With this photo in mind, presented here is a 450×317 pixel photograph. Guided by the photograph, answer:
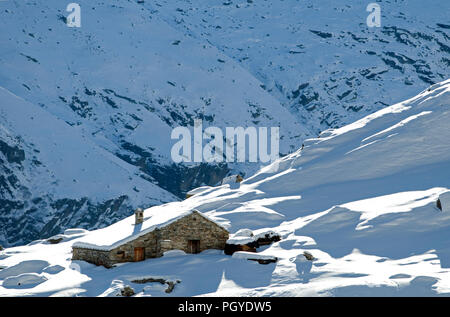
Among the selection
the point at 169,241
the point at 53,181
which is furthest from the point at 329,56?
the point at 169,241

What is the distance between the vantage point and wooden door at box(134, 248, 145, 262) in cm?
4009

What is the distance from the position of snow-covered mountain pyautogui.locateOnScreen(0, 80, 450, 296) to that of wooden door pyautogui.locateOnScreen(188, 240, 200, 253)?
80 centimetres

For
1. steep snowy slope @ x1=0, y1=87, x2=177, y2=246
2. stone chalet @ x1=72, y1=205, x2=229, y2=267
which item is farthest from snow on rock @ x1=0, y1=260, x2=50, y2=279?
steep snowy slope @ x1=0, y1=87, x2=177, y2=246

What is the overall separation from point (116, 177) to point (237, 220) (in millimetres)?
48291

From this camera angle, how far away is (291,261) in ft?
119

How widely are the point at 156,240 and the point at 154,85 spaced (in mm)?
101857

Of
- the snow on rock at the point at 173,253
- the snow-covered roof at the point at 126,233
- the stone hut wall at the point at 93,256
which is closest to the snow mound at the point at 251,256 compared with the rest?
the snow on rock at the point at 173,253

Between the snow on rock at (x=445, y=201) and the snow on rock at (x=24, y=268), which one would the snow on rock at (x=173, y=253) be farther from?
the snow on rock at (x=445, y=201)

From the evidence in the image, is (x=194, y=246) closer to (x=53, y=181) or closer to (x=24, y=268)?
(x=24, y=268)

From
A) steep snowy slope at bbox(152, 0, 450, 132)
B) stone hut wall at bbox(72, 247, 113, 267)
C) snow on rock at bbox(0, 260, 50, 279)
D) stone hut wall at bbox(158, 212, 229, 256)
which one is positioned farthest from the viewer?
steep snowy slope at bbox(152, 0, 450, 132)

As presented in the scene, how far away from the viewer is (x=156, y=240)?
4081 centimetres

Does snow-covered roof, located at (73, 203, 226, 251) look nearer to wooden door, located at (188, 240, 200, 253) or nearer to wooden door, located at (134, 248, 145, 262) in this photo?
wooden door, located at (134, 248, 145, 262)

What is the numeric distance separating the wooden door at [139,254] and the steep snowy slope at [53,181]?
4624 centimetres

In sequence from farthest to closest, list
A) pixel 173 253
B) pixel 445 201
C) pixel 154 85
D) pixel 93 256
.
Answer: pixel 154 85 < pixel 93 256 < pixel 173 253 < pixel 445 201
